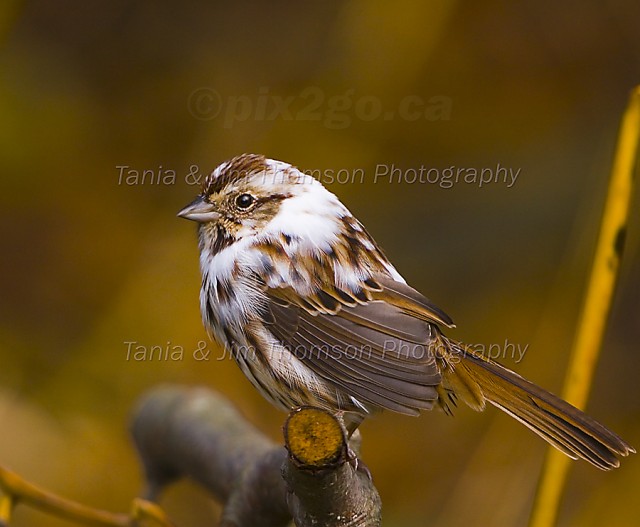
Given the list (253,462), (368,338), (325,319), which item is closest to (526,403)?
(368,338)

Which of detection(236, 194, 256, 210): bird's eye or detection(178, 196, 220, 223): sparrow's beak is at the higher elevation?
detection(236, 194, 256, 210): bird's eye

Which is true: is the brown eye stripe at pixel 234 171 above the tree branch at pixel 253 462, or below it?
above
